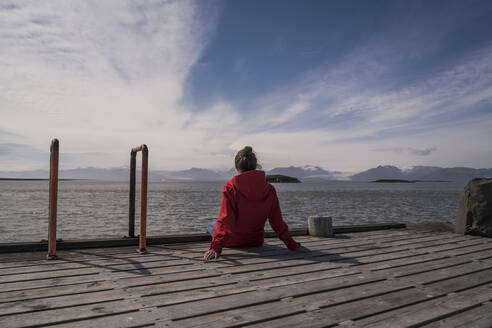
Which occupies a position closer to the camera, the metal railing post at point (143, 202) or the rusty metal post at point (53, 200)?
the rusty metal post at point (53, 200)

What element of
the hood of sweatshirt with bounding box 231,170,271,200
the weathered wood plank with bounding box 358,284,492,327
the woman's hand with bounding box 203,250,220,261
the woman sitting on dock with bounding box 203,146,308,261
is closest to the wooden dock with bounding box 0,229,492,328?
the weathered wood plank with bounding box 358,284,492,327

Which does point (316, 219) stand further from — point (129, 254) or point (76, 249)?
point (76, 249)

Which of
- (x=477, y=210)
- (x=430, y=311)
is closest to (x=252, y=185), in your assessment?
(x=430, y=311)

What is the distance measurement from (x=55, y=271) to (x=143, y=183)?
1.64 meters

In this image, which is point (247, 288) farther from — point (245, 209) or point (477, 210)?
point (477, 210)

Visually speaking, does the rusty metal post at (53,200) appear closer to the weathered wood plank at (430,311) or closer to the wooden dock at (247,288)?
the wooden dock at (247,288)

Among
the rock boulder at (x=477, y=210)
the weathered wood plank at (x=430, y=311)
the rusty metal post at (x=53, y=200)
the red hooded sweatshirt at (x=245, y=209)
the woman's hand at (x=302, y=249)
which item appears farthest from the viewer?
the rock boulder at (x=477, y=210)

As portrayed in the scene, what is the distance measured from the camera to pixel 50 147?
174 inches

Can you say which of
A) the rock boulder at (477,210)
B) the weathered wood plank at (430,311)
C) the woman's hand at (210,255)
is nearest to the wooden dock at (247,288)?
the weathered wood plank at (430,311)

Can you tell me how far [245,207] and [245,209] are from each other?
3 cm

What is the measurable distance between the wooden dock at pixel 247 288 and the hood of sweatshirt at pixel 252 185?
909mm

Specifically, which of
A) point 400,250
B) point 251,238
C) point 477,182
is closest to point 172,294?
point 251,238

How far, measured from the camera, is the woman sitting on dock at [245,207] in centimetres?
471

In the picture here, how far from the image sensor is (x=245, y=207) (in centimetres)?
477
